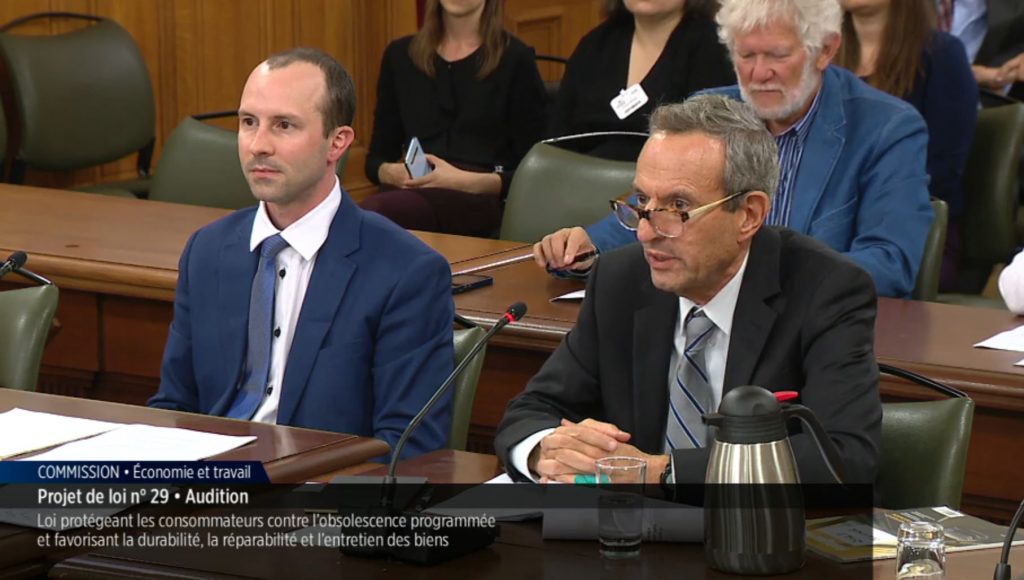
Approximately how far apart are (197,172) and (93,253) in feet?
3.91

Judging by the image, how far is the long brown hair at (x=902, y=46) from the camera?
15.3 ft

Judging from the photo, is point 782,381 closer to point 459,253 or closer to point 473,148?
point 459,253

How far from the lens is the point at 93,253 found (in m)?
3.83

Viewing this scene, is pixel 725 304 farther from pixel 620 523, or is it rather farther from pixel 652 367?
pixel 620 523

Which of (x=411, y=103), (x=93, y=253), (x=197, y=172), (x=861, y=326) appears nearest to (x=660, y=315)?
(x=861, y=326)

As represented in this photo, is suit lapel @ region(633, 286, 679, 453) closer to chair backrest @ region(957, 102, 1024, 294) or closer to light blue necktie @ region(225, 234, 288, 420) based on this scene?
light blue necktie @ region(225, 234, 288, 420)

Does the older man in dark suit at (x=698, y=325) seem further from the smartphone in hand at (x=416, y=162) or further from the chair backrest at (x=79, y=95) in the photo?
the chair backrest at (x=79, y=95)

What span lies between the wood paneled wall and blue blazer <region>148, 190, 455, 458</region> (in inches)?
132

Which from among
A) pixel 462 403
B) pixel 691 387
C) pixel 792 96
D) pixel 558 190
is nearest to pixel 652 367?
pixel 691 387

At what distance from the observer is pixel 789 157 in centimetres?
381

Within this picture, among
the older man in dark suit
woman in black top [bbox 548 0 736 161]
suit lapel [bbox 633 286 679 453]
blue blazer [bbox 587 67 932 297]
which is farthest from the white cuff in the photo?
woman in black top [bbox 548 0 736 161]

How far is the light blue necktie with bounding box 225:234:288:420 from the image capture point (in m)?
2.83

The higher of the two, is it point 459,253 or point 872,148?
point 872,148

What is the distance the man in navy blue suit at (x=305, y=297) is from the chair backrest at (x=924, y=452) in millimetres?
721
